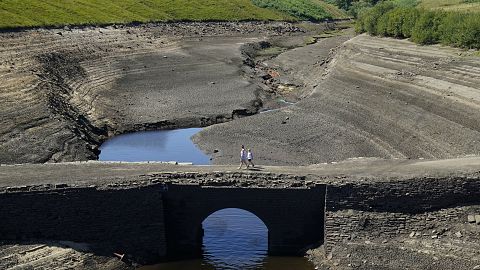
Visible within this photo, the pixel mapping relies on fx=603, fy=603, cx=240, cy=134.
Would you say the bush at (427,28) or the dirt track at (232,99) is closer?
the dirt track at (232,99)

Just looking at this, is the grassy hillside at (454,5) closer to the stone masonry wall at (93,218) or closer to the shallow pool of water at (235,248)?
→ the shallow pool of water at (235,248)

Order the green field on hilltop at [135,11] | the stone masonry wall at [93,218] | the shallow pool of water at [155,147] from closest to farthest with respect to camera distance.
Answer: the stone masonry wall at [93,218] < the shallow pool of water at [155,147] < the green field on hilltop at [135,11]

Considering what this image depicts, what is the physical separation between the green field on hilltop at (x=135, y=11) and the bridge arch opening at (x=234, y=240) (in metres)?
46.7

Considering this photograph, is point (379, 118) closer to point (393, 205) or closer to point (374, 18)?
point (393, 205)

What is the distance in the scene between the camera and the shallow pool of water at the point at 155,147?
45719 millimetres

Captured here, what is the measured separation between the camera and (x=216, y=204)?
3033 centimetres

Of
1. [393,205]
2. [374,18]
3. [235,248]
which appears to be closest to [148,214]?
[235,248]

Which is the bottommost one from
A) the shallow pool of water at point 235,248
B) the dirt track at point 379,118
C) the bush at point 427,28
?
Result: the shallow pool of water at point 235,248

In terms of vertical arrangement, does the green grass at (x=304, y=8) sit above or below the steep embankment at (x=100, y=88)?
above

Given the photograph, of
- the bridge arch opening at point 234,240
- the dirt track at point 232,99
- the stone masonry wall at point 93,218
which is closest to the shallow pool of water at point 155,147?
the dirt track at point 232,99

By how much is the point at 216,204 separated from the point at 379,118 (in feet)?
82.5

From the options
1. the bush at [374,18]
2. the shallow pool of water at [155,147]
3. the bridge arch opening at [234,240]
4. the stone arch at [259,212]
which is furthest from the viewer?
the bush at [374,18]

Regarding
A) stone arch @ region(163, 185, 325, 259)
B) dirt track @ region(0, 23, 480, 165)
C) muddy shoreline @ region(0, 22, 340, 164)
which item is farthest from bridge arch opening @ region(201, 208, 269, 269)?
muddy shoreline @ region(0, 22, 340, 164)

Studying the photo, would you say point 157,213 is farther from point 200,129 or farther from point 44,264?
point 200,129
